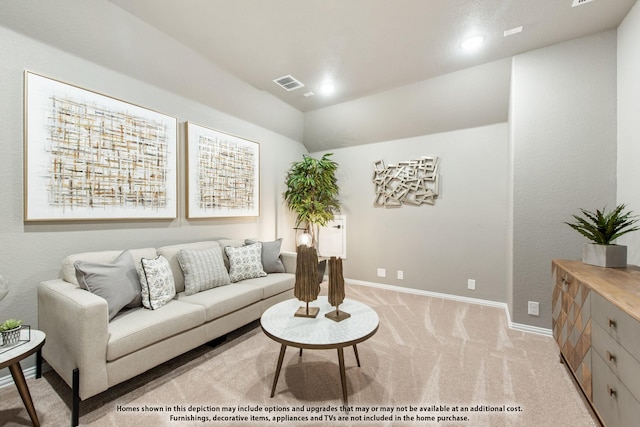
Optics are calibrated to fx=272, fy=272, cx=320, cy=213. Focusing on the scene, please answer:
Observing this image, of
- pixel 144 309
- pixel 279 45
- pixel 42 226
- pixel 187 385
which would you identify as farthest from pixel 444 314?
pixel 42 226

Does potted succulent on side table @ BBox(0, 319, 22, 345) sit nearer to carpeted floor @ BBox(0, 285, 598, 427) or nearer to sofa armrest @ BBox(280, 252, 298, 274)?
carpeted floor @ BBox(0, 285, 598, 427)

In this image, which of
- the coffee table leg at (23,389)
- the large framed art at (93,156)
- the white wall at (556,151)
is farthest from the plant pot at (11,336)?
the white wall at (556,151)

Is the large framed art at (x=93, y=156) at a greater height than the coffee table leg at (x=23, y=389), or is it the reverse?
the large framed art at (x=93, y=156)

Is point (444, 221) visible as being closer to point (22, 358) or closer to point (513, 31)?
point (513, 31)

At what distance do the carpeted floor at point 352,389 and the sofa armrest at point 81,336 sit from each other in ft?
0.78

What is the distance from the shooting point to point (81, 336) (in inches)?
61.6

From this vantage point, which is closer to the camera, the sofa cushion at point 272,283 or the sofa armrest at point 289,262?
the sofa cushion at point 272,283

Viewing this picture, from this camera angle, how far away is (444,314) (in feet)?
10.9

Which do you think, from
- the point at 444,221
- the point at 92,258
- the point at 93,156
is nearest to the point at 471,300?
the point at 444,221

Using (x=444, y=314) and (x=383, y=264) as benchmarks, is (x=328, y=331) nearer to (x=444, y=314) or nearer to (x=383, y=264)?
(x=444, y=314)

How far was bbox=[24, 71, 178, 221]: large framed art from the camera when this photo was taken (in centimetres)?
203

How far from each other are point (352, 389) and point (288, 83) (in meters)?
3.42

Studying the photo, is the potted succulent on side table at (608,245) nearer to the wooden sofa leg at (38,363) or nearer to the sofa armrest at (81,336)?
the sofa armrest at (81,336)

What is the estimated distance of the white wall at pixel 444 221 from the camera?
11.9ft
